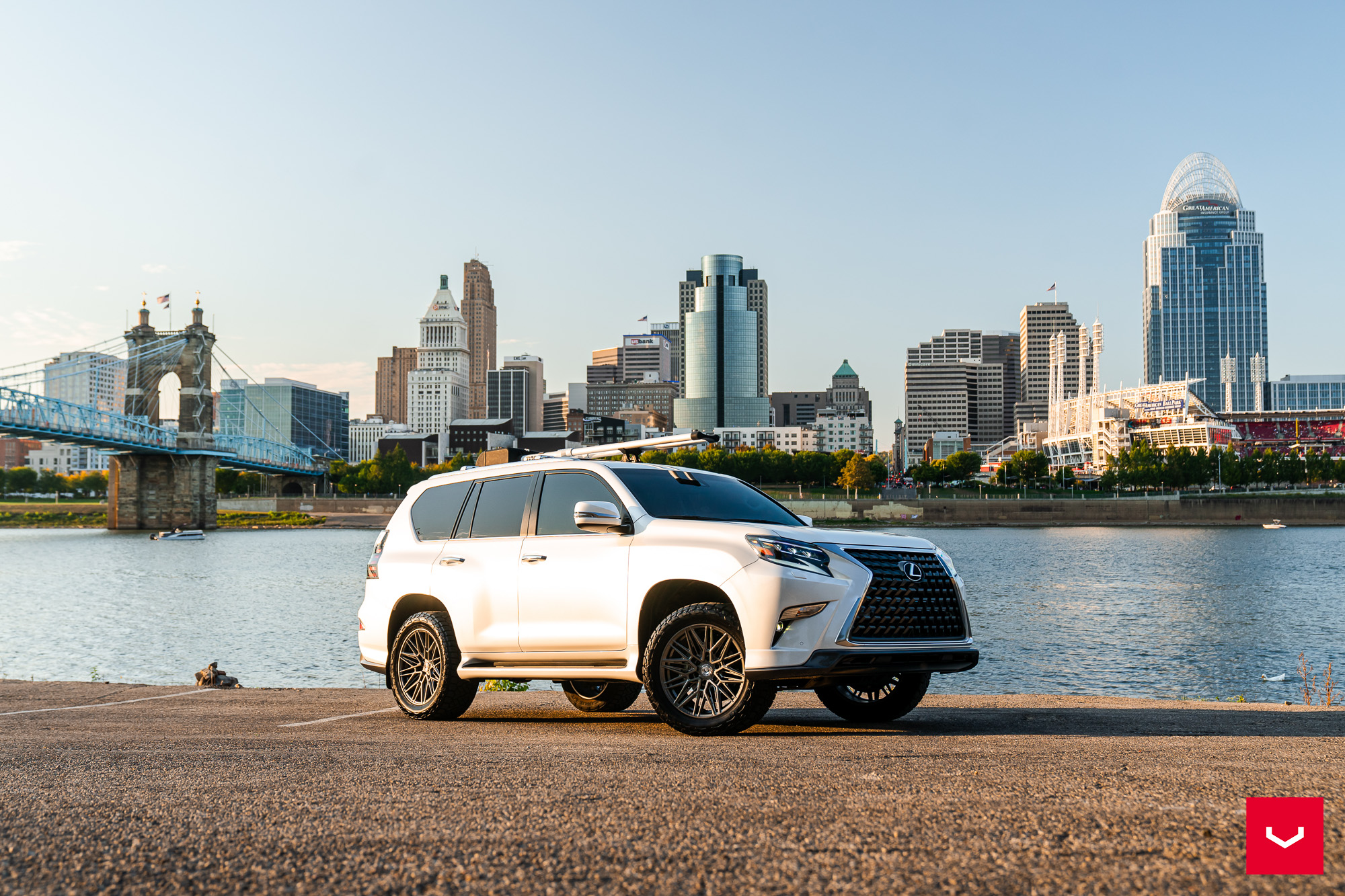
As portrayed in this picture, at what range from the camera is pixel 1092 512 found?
12700 cm

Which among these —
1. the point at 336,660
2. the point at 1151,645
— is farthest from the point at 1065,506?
the point at 336,660

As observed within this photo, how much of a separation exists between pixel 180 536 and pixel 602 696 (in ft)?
347

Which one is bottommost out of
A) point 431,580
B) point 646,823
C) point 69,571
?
point 69,571

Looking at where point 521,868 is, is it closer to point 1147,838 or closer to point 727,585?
point 1147,838

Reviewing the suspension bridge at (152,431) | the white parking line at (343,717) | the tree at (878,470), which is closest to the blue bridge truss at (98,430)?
the suspension bridge at (152,431)

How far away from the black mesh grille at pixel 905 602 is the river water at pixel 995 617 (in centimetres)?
1224

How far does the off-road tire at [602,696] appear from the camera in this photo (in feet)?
34.0

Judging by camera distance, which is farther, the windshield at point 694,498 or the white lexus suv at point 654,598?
the windshield at point 694,498

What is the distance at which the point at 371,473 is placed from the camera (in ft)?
567

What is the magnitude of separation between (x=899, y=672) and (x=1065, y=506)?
425 feet

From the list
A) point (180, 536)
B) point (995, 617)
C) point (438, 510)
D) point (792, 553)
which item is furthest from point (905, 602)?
point (180, 536)

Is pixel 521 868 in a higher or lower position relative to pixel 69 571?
higher

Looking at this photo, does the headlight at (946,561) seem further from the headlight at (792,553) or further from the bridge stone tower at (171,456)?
the bridge stone tower at (171,456)

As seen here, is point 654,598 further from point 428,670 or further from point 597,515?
point 428,670
